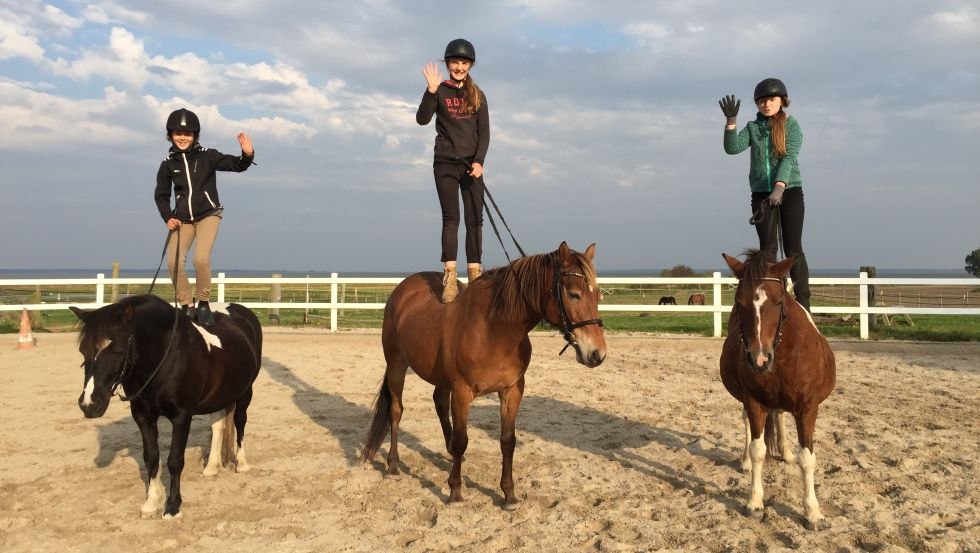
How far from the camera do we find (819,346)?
4.46 meters

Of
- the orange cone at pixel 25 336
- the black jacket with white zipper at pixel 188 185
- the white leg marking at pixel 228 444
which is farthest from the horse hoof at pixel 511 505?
the orange cone at pixel 25 336

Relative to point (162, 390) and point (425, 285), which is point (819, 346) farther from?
point (162, 390)

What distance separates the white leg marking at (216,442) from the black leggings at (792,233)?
4.77m

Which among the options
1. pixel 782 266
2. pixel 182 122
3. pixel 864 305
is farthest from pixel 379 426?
pixel 864 305

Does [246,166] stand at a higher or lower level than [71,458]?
higher

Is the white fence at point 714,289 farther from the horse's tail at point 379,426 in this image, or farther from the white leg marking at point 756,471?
the white leg marking at point 756,471

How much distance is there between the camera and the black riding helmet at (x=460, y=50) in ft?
18.6

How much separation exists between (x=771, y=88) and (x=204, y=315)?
497 centimetres

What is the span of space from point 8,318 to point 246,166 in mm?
17885

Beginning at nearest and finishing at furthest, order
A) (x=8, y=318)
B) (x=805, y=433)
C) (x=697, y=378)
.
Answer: (x=805, y=433) < (x=697, y=378) < (x=8, y=318)

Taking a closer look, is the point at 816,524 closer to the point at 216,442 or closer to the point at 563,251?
the point at 563,251

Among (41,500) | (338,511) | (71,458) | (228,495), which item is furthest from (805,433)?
(71,458)

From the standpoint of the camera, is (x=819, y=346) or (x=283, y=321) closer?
(x=819, y=346)

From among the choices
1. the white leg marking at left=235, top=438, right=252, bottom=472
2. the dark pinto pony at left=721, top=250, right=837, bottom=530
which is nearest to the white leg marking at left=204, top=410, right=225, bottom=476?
the white leg marking at left=235, top=438, right=252, bottom=472
